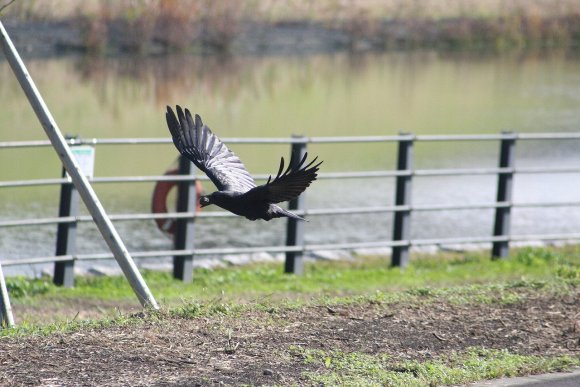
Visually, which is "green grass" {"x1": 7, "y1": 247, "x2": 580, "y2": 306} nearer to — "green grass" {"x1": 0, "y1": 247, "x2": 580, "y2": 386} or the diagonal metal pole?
"green grass" {"x1": 0, "y1": 247, "x2": 580, "y2": 386}

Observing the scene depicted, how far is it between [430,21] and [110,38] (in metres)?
10.5

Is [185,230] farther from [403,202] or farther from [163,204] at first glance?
[403,202]

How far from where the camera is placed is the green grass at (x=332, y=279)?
8.78 metres

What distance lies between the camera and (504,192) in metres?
10.7

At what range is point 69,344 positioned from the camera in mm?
5949

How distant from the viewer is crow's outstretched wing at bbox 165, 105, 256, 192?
6.43 meters

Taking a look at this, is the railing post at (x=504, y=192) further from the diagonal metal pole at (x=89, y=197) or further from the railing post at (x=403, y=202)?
the diagonal metal pole at (x=89, y=197)

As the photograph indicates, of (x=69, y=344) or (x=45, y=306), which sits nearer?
(x=69, y=344)

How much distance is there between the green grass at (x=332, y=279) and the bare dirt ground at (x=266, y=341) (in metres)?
1.12

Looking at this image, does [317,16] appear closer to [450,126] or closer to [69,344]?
[450,126]

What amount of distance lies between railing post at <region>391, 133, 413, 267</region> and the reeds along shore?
19092 millimetres

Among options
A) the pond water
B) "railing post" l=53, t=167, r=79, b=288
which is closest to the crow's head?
"railing post" l=53, t=167, r=79, b=288

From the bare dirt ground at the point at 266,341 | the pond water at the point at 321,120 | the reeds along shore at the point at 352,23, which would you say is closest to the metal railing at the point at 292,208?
the pond water at the point at 321,120

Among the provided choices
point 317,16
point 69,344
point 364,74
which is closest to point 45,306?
point 69,344
